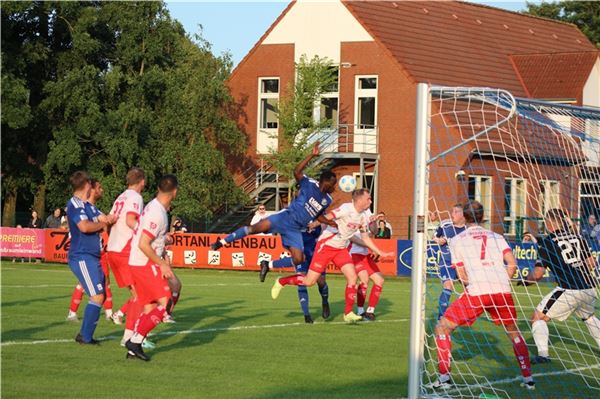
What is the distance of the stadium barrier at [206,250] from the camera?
3169 cm

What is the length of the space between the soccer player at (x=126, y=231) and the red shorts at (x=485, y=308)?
12.0ft

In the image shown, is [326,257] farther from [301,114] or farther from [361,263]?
[301,114]

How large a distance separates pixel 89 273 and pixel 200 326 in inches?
112

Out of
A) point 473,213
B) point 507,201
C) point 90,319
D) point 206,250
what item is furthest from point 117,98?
point 473,213

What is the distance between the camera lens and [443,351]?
10.9 meters

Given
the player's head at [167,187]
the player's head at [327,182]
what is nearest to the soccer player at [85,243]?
the player's head at [167,187]

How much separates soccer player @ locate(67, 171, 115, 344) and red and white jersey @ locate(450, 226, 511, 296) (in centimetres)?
444

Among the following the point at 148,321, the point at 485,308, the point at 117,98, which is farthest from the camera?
the point at 117,98

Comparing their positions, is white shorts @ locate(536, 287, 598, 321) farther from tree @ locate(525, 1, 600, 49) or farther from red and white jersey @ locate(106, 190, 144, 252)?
tree @ locate(525, 1, 600, 49)

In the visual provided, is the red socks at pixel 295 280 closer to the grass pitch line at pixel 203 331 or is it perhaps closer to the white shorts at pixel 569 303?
the grass pitch line at pixel 203 331

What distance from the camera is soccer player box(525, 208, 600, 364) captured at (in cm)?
1265

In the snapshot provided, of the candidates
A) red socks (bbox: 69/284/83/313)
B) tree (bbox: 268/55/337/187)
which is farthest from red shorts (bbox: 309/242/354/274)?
tree (bbox: 268/55/337/187)

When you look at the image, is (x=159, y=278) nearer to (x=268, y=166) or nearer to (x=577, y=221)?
(x=577, y=221)

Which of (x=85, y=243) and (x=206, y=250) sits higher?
(x=85, y=243)
